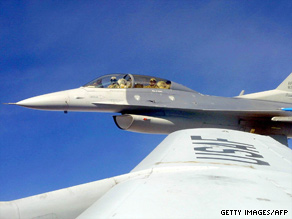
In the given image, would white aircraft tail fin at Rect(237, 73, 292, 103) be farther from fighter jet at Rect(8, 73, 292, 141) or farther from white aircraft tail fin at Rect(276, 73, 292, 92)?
fighter jet at Rect(8, 73, 292, 141)

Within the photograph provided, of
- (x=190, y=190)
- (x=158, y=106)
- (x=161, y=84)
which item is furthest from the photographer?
(x=161, y=84)

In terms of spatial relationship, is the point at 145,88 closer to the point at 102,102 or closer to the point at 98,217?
the point at 102,102

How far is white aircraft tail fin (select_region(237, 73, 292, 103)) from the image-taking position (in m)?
19.0

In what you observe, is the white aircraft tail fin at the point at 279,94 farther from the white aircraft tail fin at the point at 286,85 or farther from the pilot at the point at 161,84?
the pilot at the point at 161,84

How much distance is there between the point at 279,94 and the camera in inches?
771

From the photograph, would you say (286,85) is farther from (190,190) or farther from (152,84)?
(190,190)

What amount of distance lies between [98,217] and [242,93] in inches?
741

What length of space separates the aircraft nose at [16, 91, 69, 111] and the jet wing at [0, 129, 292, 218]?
11808mm

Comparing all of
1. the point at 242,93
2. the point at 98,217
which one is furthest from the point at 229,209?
the point at 242,93

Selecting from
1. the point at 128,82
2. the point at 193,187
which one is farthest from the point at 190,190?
the point at 128,82

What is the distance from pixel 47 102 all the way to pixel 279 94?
1226cm

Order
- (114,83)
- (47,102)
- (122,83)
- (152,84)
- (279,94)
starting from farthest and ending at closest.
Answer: (279,94) < (152,84) < (114,83) < (122,83) < (47,102)

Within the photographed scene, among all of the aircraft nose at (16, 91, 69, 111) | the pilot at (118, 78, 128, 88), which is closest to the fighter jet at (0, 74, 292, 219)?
the aircraft nose at (16, 91, 69, 111)

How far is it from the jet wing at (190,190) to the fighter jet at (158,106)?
37.4ft
